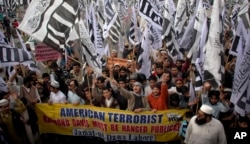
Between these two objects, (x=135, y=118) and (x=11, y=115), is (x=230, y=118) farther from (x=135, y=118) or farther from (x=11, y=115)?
(x=11, y=115)

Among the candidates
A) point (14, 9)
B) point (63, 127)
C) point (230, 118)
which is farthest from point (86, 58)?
point (14, 9)

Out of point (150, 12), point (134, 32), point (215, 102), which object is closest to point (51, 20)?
point (215, 102)

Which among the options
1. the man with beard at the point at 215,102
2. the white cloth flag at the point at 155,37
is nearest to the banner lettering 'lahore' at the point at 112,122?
the man with beard at the point at 215,102

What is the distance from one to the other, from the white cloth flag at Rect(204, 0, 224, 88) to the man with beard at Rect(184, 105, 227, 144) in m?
1.12

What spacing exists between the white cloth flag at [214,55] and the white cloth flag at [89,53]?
2.50 m

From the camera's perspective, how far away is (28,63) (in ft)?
27.0

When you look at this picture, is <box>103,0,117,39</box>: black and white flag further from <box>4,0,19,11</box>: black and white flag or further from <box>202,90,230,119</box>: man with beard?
<box>4,0,19,11</box>: black and white flag

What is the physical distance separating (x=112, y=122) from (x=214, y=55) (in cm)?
234

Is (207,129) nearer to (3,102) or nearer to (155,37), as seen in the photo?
(3,102)

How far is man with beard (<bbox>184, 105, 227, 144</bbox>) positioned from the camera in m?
5.96

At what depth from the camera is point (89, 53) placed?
355 inches

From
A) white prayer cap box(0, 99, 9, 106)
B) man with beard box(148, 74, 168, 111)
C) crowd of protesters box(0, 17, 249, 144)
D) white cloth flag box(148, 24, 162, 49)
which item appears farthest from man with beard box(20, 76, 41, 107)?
white cloth flag box(148, 24, 162, 49)

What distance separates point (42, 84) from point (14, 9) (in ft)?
65.2

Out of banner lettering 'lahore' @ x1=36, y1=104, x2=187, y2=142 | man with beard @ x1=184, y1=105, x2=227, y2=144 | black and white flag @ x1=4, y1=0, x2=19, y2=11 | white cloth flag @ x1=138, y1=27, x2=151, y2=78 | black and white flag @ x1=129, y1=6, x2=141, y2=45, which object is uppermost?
black and white flag @ x1=4, y1=0, x2=19, y2=11
